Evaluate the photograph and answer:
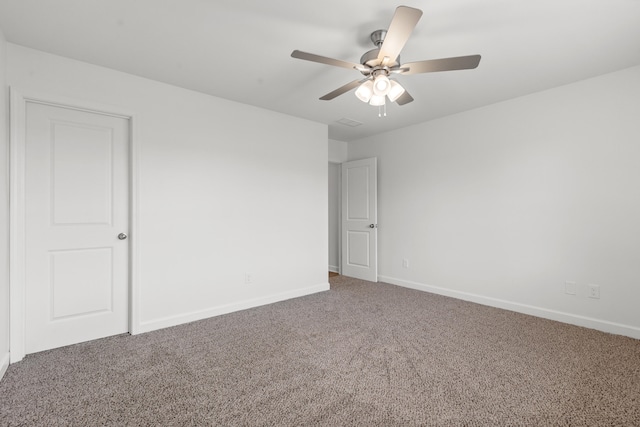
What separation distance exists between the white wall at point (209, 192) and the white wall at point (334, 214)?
153 cm

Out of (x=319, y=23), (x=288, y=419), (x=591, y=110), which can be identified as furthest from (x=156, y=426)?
(x=591, y=110)

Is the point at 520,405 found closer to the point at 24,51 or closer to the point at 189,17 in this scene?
the point at 189,17

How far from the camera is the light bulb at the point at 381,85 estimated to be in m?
2.09

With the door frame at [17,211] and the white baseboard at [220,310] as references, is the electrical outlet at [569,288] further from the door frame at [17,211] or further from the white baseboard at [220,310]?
the door frame at [17,211]

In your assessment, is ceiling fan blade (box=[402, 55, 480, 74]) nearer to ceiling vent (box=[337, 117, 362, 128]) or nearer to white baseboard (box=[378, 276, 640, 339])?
ceiling vent (box=[337, 117, 362, 128])

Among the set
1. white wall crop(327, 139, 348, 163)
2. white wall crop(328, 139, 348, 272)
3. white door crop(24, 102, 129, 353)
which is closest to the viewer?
white door crop(24, 102, 129, 353)

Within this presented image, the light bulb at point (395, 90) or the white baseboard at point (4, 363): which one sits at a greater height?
the light bulb at point (395, 90)

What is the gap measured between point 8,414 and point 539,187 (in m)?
4.54

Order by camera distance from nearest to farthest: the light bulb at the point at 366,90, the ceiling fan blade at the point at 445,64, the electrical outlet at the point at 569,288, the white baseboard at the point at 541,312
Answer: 1. the ceiling fan blade at the point at 445,64
2. the light bulb at the point at 366,90
3. the white baseboard at the point at 541,312
4. the electrical outlet at the point at 569,288

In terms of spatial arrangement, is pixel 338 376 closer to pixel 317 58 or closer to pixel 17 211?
pixel 317 58

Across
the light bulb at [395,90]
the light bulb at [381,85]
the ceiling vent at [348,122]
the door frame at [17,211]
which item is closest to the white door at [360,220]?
the ceiling vent at [348,122]

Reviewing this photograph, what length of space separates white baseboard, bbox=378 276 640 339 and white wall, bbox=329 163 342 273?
1690 millimetres

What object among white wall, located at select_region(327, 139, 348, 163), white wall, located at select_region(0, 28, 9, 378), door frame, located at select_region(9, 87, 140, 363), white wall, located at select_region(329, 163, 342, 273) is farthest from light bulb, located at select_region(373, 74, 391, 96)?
white wall, located at select_region(329, 163, 342, 273)

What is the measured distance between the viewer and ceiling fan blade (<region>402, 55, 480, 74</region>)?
1.84 metres
